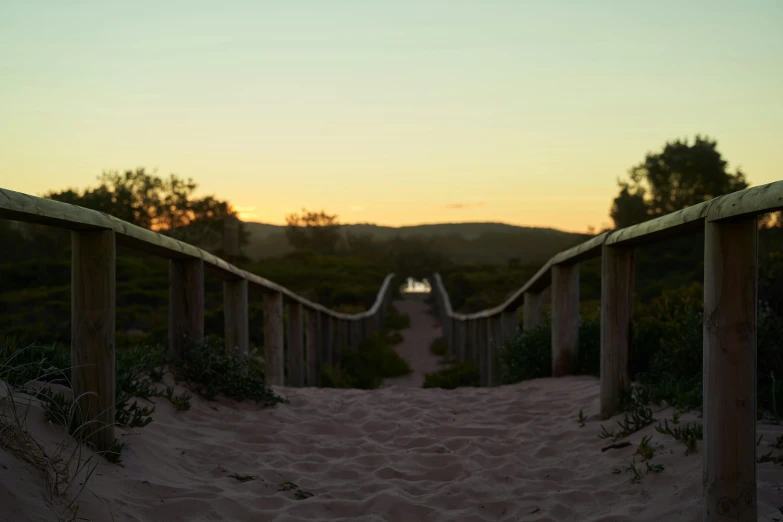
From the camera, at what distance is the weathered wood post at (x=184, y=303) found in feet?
17.7

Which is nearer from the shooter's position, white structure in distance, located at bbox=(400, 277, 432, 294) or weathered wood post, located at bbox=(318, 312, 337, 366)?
weathered wood post, located at bbox=(318, 312, 337, 366)

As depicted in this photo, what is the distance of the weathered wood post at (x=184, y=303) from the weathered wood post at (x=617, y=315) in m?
2.89

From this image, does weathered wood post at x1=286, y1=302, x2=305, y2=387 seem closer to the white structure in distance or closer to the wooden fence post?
the wooden fence post

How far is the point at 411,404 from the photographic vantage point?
641cm

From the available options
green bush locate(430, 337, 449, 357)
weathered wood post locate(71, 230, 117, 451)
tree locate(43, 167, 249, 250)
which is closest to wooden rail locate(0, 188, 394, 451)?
weathered wood post locate(71, 230, 117, 451)

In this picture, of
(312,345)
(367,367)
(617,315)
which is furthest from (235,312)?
(367,367)

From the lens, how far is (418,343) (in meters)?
22.3

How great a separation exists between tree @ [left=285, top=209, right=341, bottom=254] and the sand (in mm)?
47819

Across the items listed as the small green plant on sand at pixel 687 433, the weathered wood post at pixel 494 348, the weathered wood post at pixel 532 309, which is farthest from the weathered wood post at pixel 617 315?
the weathered wood post at pixel 494 348

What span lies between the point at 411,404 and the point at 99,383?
3376 mm

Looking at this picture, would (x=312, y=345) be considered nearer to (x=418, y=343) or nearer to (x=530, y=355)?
(x=530, y=355)

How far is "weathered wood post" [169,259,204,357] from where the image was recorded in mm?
5406

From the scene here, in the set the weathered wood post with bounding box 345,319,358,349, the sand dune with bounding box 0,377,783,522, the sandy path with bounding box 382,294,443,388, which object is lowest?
the sandy path with bounding box 382,294,443,388

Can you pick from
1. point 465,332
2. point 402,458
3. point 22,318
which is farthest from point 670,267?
point 402,458
